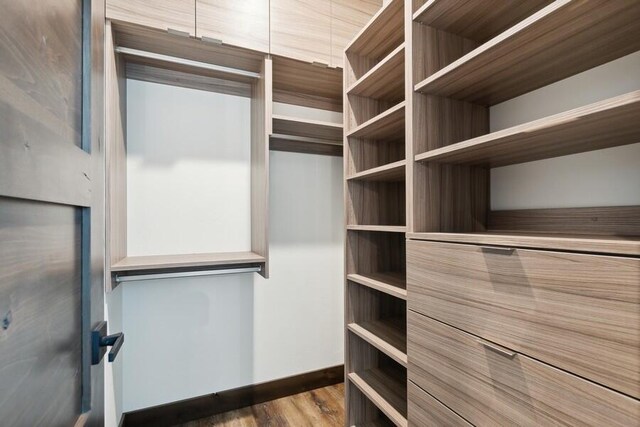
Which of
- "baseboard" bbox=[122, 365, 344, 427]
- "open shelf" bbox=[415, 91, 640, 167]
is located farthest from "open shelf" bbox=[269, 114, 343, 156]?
"baseboard" bbox=[122, 365, 344, 427]

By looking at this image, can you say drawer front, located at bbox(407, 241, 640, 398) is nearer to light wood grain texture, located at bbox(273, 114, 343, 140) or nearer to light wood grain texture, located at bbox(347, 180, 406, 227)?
light wood grain texture, located at bbox(347, 180, 406, 227)

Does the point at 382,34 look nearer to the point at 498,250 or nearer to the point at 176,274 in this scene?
the point at 498,250

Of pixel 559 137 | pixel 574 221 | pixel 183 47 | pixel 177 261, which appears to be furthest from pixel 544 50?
pixel 177 261

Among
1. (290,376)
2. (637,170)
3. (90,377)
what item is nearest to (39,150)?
(90,377)

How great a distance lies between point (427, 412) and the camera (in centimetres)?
102

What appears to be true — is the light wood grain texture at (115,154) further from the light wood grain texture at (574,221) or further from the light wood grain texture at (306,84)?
the light wood grain texture at (574,221)

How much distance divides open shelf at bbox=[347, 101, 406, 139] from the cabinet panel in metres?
0.48

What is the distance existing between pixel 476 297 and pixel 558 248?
26 cm

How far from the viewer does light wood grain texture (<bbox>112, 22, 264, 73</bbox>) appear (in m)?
1.37

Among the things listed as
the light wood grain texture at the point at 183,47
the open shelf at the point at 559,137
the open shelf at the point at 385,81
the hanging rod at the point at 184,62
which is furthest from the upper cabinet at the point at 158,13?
the open shelf at the point at 559,137

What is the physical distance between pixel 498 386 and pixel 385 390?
74cm

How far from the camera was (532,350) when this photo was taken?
725 mm

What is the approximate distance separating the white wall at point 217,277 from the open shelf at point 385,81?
578mm

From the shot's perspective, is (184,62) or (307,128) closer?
(184,62)
